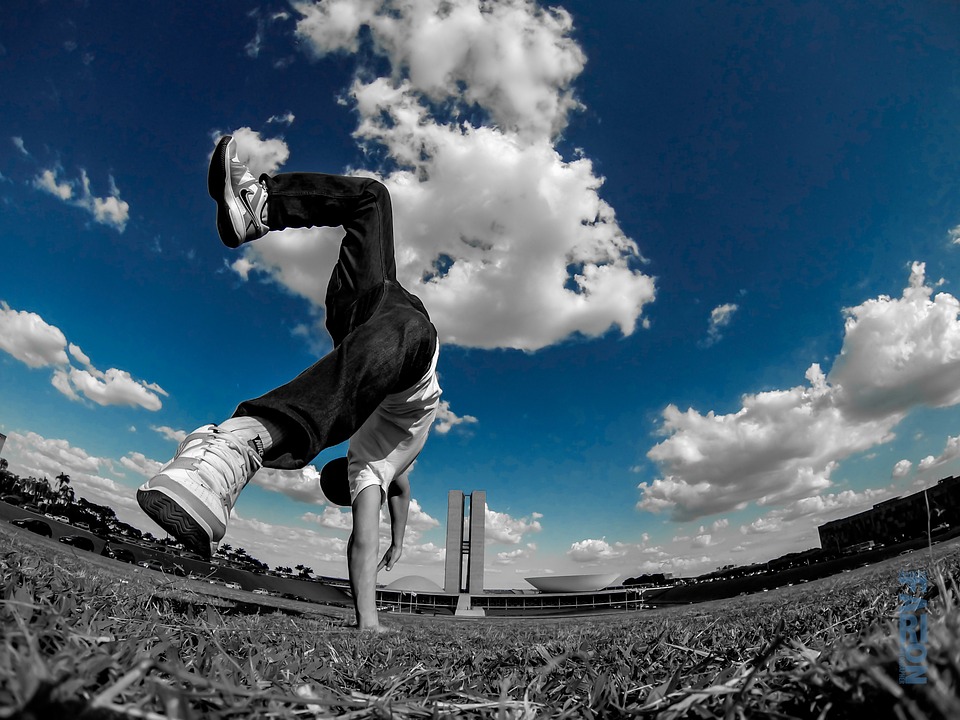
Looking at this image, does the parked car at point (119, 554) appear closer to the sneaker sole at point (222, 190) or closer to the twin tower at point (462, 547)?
the sneaker sole at point (222, 190)

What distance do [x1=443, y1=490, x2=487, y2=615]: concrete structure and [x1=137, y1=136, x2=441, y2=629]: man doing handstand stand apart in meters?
50.9

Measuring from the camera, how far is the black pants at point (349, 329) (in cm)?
139

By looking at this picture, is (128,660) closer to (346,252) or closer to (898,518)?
(346,252)

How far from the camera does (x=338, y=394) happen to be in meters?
1.44

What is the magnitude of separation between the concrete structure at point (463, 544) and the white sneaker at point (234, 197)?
52074mm

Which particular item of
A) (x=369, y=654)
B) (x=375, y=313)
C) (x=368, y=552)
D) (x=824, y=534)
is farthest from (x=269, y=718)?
(x=824, y=534)

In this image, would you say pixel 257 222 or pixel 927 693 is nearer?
pixel 927 693

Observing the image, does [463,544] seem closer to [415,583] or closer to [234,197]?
[415,583]

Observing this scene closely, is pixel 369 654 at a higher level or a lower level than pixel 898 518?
lower

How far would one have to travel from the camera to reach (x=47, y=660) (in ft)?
1.50

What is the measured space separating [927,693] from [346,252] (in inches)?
85.0

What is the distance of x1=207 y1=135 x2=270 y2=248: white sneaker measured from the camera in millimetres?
1939

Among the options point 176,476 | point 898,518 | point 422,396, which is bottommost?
point 176,476

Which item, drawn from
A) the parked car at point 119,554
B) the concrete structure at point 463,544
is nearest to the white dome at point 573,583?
the concrete structure at point 463,544
